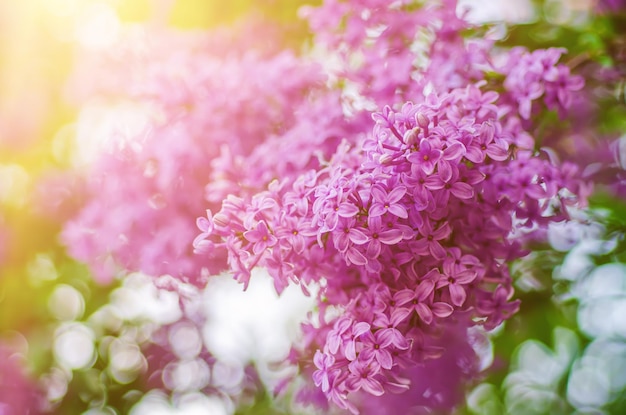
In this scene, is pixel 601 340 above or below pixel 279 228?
below

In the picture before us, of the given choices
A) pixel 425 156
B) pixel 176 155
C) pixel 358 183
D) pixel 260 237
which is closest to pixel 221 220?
pixel 260 237

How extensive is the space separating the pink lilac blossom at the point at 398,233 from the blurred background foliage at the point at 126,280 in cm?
88

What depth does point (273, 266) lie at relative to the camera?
1444 millimetres

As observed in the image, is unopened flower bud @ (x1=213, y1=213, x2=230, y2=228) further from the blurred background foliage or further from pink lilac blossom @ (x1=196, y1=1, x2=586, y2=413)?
the blurred background foliage

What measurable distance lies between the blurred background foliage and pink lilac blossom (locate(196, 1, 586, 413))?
2.89ft

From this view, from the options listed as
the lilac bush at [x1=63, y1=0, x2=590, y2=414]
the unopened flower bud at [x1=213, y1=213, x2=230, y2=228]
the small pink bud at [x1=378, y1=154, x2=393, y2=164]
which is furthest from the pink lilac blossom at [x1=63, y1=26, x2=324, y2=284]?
the small pink bud at [x1=378, y1=154, x2=393, y2=164]

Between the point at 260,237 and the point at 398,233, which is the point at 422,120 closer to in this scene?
the point at 398,233

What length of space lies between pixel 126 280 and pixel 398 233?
1678 millimetres

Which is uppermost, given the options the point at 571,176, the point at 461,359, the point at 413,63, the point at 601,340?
the point at 413,63

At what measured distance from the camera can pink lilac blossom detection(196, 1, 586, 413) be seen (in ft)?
4.42

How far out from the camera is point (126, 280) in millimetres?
2695

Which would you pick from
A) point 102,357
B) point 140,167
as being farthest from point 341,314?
point 102,357

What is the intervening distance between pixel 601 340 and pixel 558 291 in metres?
0.53

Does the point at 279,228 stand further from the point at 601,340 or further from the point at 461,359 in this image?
the point at 601,340
